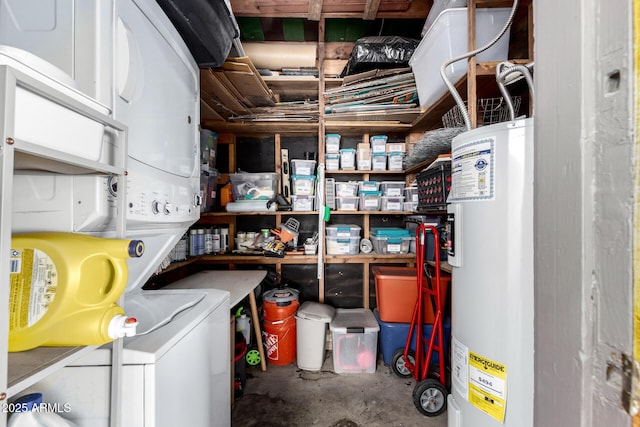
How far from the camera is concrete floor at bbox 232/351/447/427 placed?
5.22 ft

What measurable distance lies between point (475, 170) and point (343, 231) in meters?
1.43

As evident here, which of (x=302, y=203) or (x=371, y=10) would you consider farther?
(x=302, y=203)

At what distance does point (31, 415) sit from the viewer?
22.7 inches

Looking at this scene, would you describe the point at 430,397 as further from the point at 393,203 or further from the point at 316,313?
the point at 393,203

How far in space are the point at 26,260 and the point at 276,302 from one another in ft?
5.49

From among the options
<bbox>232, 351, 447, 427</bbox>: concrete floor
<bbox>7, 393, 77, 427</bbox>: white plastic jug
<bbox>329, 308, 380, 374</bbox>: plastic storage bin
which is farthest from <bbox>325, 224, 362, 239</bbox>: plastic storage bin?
<bbox>7, 393, 77, 427</bbox>: white plastic jug

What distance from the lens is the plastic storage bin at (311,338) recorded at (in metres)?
2.05

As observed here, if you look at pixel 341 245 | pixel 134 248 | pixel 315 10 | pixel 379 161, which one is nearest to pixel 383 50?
pixel 315 10

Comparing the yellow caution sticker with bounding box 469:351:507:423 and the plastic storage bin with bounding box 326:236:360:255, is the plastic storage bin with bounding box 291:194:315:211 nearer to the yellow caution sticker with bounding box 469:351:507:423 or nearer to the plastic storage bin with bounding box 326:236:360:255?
the plastic storage bin with bounding box 326:236:360:255

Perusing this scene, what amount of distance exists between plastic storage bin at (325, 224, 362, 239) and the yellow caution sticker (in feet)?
4.56

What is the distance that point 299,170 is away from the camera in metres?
2.36

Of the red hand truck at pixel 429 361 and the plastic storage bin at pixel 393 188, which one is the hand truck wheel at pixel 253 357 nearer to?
the red hand truck at pixel 429 361

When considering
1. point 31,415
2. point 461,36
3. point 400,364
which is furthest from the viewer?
point 400,364

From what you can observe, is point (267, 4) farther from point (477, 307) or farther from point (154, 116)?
point (477, 307)
